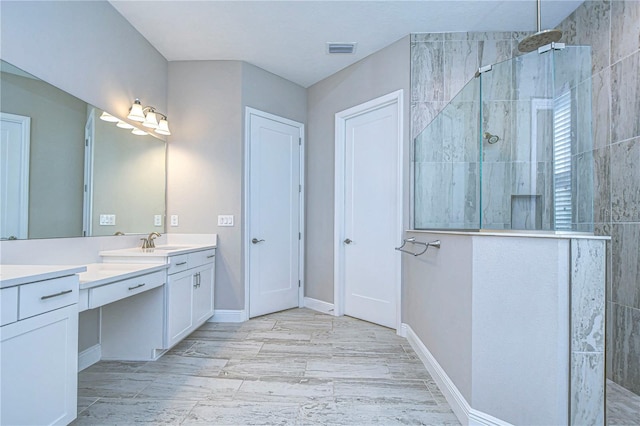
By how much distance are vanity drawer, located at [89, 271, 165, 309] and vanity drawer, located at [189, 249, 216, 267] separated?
18.5 inches

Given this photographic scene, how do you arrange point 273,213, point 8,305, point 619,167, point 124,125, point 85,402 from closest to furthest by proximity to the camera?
point 8,305, point 85,402, point 619,167, point 124,125, point 273,213

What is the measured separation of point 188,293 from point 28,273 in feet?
5.02

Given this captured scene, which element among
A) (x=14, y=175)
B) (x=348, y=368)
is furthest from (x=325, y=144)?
(x=14, y=175)

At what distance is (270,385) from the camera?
2.13 m

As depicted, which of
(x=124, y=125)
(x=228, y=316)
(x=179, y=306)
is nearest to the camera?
(x=179, y=306)

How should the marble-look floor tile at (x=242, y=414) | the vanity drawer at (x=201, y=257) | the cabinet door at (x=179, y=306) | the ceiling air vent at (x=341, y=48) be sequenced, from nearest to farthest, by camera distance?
1. the marble-look floor tile at (x=242, y=414)
2. the cabinet door at (x=179, y=306)
3. the vanity drawer at (x=201, y=257)
4. the ceiling air vent at (x=341, y=48)

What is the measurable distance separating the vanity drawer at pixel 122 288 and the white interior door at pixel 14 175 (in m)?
0.54

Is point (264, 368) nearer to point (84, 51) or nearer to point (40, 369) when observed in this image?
point (40, 369)

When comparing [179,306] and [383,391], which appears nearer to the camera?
[383,391]

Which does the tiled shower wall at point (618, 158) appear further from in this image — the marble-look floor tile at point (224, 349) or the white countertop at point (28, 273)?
the white countertop at point (28, 273)

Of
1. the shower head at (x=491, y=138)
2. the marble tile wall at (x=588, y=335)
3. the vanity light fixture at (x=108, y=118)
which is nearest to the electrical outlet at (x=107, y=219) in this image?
the vanity light fixture at (x=108, y=118)

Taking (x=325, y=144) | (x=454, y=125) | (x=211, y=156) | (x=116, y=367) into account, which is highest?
(x=325, y=144)

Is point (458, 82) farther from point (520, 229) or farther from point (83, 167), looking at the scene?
point (83, 167)

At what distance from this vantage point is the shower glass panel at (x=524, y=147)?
1812 millimetres
